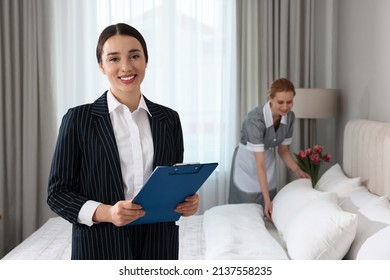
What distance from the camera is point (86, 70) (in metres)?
3.50

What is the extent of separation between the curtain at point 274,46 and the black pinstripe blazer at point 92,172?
249 cm

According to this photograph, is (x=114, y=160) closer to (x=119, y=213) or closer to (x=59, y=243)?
(x=119, y=213)

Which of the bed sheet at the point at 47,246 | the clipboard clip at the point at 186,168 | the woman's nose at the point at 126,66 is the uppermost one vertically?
the woman's nose at the point at 126,66

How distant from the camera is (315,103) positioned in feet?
10.4

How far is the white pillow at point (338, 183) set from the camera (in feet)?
7.50

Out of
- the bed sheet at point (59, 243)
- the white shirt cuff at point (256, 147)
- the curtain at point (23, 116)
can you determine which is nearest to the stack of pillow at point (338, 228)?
the bed sheet at point (59, 243)

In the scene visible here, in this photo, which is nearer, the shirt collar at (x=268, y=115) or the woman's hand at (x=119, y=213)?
the woman's hand at (x=119, y=213)

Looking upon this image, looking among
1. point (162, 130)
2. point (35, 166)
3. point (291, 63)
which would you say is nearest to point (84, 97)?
point (35, 166)

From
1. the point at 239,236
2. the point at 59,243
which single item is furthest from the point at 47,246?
the point at 239,236

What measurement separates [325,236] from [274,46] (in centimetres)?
203

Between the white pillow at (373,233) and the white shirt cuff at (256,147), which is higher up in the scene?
the white shirt cuff at (256,147)

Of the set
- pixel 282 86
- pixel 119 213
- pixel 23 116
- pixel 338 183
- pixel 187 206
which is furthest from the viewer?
pixel 23 116

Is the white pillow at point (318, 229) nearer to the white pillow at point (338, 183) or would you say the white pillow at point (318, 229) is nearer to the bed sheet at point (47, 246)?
the white pillow at point (338, 183)

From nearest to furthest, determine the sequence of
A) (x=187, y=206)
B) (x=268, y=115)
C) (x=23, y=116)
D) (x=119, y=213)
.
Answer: (x=119, y=213)
(x=187, y=206)
(x=268, y=115)
(x=23, y=116)
